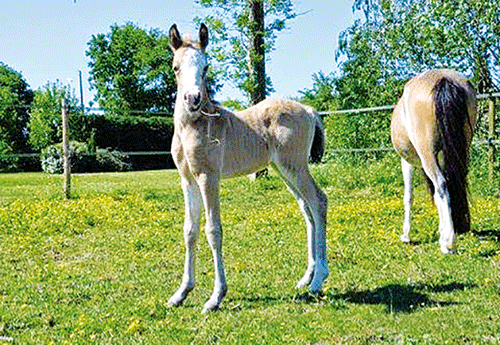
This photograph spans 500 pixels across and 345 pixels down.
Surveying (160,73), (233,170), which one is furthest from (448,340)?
(160,73)

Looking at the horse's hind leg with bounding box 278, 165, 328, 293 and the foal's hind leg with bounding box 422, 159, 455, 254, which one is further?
the foal's hind leg with bounding box 422, 159, 455, 254

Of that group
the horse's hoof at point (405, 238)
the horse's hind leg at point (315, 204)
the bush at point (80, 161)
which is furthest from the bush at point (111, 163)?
the horse's hind leg at point (315, 204)

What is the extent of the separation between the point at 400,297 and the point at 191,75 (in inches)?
99.0

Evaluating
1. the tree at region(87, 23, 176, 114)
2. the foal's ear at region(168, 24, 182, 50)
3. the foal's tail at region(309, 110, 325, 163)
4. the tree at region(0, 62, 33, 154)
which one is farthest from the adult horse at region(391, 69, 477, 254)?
the tree at region(87, 23, 176, 114)

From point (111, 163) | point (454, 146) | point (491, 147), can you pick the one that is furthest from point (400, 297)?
point (111, 163)

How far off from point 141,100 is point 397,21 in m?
42.5

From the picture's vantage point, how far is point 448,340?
391 cm

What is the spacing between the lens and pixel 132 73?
5694 centimetres

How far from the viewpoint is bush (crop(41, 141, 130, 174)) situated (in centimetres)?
2628

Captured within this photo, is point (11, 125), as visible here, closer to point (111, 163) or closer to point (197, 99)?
point (111, 163)

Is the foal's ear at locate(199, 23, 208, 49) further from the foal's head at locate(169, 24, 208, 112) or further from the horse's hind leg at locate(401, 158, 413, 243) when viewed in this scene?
the horse's hind leg at locate(401, 158, 413, 243)

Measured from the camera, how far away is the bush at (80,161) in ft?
86.2

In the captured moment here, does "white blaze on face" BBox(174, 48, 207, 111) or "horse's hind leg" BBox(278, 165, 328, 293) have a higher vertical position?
"white blaze on face" BBox(174, 48, 207, 111)

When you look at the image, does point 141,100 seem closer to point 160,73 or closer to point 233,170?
point 160,73
